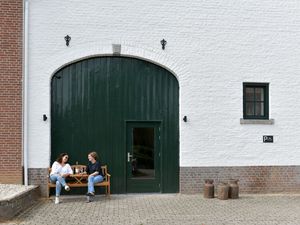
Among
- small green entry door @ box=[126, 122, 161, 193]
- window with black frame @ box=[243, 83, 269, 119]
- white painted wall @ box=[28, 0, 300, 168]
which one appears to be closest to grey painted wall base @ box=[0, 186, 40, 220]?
white painted wall @ box=[28, 0, 300, 168]

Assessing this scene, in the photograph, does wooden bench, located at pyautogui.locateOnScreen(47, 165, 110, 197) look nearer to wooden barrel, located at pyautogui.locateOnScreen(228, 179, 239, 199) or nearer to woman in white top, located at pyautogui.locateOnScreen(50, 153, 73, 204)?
woman in white top, located at pyautogui.locateOnScreen(50, 153, 73, 204)

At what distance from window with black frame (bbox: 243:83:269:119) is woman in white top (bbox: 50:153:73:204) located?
18.3 ft

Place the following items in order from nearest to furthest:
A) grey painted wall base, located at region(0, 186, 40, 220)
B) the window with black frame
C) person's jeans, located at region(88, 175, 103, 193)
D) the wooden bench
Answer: grey painted wall base, located at region(0, 186, 40, 220)
person's jeans, located at region(88, 175, 103, 193)
the wooden bench
the window with black frame

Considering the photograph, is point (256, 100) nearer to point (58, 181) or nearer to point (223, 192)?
point (223, 192)

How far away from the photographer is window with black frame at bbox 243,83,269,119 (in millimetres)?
12906

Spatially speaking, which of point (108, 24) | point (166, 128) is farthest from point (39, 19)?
point (166, 128)

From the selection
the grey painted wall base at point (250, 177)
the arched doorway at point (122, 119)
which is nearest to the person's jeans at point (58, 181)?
the arched doorway at point (122, 119)

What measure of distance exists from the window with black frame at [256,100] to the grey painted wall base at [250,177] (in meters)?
1.64

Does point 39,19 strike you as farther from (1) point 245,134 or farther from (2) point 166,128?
(1) point 245,134

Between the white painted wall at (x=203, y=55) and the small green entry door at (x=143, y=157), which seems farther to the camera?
the small green entry door at (x=143, y=157)

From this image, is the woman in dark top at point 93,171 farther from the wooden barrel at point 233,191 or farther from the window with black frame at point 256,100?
the window with black frame at point 256,100

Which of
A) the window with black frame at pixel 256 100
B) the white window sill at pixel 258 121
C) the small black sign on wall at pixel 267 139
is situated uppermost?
the window with black frame at pixel 256 100

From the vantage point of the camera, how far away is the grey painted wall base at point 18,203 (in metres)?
8.81

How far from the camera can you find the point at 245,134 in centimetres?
1268
